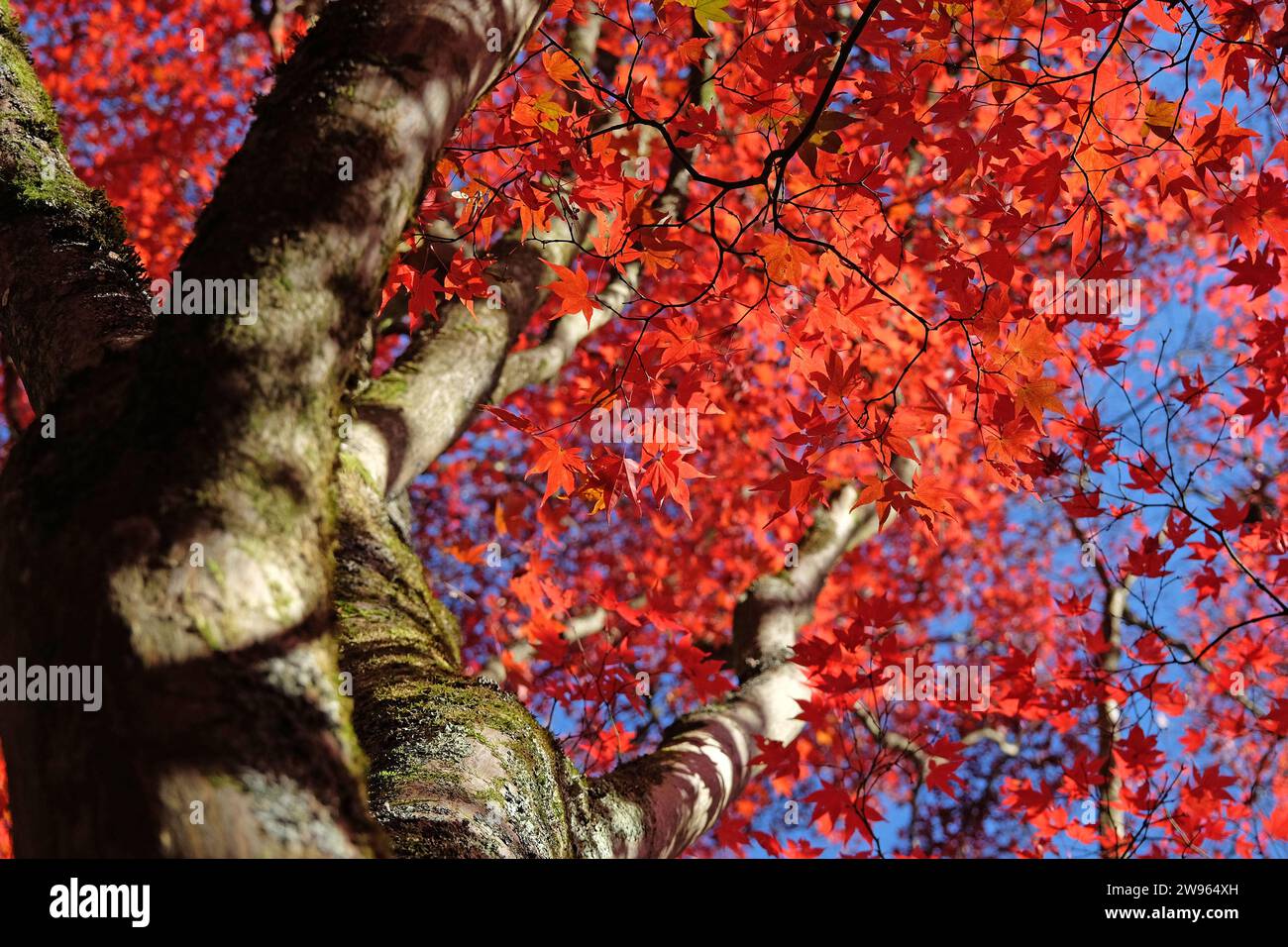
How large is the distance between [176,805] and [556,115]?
2.71 m

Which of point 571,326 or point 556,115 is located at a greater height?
point 571,326

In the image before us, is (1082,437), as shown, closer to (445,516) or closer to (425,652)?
(425,652)

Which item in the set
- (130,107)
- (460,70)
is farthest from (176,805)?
(130,107)

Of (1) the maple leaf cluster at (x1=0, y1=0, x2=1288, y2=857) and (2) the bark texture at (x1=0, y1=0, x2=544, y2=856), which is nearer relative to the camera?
(2) the bark texture at (x1=0, y1=0, x2=544, y2=856)

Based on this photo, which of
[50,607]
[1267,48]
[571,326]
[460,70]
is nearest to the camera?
[50,607]

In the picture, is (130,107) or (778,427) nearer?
(778,427)

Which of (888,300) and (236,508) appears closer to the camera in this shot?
(236,508)

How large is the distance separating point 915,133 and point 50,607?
2.87 meters

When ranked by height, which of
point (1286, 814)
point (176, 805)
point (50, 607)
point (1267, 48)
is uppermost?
point (1267, 48)

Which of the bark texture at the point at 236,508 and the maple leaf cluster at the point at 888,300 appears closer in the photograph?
the bark texture at the point at 236,508

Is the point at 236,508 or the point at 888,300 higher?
the point at 888,300

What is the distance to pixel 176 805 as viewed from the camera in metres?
1.09

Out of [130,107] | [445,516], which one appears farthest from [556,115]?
[130,107]
